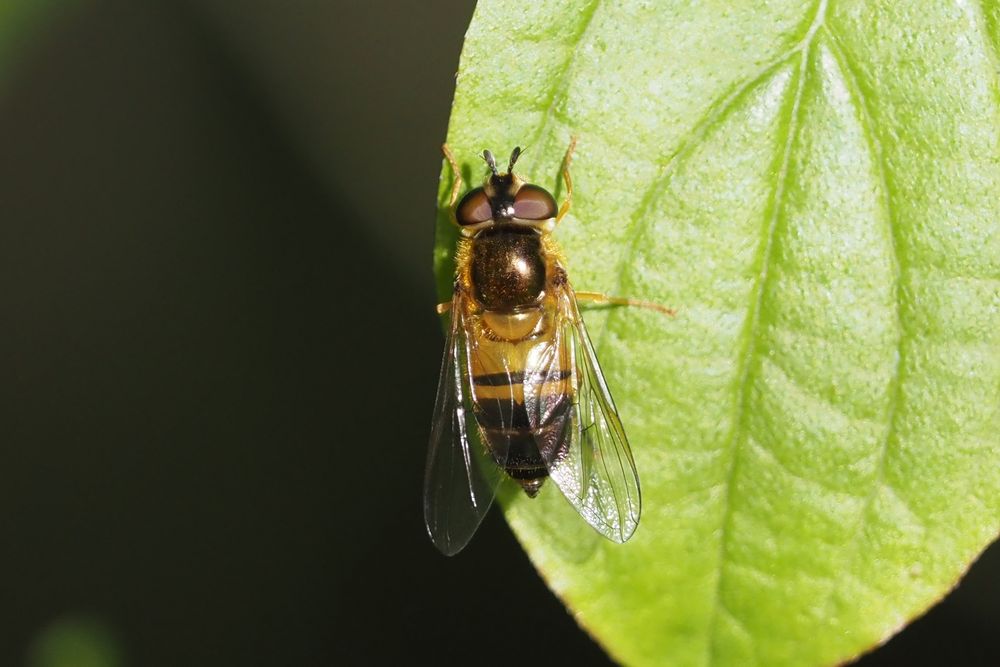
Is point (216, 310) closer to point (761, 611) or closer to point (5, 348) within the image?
point (5, 348)

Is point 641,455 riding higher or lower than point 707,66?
lower

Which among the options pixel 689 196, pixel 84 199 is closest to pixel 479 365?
pixel 689 196

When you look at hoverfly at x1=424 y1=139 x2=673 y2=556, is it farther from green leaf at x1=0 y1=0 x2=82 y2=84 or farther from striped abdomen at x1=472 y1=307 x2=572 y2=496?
green leaf at x1=0 y1=0 x2=82 y2=84

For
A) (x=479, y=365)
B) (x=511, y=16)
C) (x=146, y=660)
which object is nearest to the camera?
(x=511, y=16)

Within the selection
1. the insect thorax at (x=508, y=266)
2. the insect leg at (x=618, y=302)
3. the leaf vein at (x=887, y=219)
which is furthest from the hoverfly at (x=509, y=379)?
the leaf vein at (x=887, y=219)

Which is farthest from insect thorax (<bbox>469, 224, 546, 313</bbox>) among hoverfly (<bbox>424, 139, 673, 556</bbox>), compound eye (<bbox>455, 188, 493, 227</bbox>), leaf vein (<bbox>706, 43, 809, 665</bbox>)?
leaf vein (<bbox>706, 43, 809, 665</bbox>)

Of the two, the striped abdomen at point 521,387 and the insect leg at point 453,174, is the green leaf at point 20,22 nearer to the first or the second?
the striped abdomen at point 521,387

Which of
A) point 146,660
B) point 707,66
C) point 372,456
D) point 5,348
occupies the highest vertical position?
point 707,66
